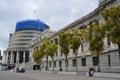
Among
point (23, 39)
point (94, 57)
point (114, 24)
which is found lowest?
point (94, 57)

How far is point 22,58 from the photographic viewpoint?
154 metres

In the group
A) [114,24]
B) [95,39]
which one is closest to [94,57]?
[95,39]

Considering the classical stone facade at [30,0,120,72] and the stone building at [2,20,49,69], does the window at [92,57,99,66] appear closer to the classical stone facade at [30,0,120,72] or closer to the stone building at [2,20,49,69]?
the classical stone facade at [30,0,120,72]

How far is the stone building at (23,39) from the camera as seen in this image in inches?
5787

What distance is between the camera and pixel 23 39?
480ft

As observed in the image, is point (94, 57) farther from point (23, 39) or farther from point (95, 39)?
point (23, 39)

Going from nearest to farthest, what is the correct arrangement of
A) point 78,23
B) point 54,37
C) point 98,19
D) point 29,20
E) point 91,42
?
point 91,42
point 98,19
point 78,23
point 54,37
point 29,20

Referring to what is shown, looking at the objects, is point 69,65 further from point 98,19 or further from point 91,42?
point 91,42

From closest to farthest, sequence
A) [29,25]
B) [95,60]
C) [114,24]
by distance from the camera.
→ [114,24], [95,60], [29,25]

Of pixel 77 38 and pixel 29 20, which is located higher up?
pixel 29 20

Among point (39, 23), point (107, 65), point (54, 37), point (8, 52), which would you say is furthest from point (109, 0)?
point (8, 52)

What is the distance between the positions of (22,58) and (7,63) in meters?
13.4

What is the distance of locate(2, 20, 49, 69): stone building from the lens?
147 m

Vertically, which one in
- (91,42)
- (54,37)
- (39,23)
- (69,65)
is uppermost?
(39,23)
